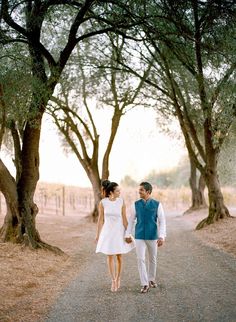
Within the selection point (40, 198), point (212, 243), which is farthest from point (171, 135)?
point (212, 243)

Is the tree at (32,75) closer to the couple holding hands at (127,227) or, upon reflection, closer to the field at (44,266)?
the field at (44,266)

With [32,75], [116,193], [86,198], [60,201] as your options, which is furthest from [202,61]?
[86,198]

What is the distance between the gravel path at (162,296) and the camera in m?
7.81

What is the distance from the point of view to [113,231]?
989cm

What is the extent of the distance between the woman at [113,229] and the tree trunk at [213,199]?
46.8ft

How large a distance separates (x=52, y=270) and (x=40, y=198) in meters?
33.9

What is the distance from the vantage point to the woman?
9836mm

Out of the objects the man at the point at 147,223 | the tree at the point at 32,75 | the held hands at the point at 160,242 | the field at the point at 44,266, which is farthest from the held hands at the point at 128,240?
the tree at the point at 32,75

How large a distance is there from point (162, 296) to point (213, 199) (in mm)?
15510

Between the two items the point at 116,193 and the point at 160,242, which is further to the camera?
the point at 116,193

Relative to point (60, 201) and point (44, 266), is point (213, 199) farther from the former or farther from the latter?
point (60, 201)

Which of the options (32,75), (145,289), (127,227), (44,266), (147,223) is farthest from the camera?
(32,75)

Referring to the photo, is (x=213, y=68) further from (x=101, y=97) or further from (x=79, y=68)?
(x=101, y=97)

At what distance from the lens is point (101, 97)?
31.5 metres
